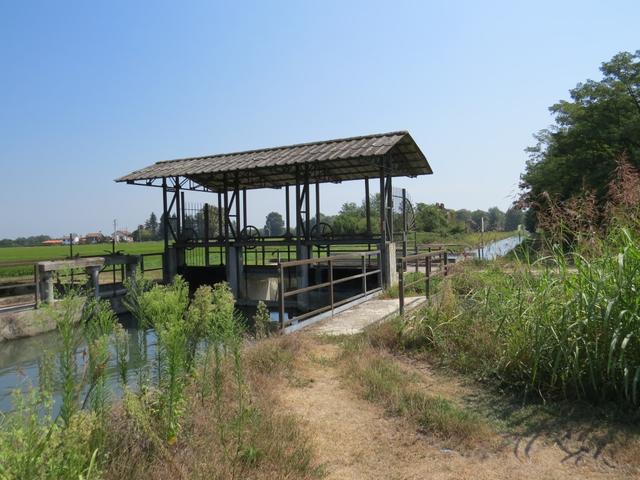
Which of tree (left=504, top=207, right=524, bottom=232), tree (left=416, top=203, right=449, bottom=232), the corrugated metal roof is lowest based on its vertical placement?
tree (left=504, top=207, right=524, bottom=232)

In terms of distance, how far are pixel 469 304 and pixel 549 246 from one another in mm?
1410

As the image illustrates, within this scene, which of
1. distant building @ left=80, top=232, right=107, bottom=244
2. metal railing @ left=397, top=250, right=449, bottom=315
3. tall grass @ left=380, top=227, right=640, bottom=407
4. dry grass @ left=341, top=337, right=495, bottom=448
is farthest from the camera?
distant building @ left=80, top=232, right=107, bottom=244

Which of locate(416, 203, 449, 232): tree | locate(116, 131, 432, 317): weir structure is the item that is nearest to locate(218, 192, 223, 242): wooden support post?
locate(116, 131, 432, 317): weir structure

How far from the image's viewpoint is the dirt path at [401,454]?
3016mm

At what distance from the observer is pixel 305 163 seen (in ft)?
45.2

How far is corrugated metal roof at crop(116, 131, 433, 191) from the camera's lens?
44.1 feet

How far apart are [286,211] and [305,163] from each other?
160 inches

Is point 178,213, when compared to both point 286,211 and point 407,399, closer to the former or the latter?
point 286,211

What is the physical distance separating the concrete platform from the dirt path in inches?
110

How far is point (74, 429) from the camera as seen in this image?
6.69 feet

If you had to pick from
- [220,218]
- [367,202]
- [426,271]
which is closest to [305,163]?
[367,202]

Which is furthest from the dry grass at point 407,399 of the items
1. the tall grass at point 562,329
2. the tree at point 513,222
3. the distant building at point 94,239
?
the distant building at point 94,239

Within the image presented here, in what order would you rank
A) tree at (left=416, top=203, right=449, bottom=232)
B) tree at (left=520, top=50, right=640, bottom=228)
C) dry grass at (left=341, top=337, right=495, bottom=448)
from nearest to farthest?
dry grass at (left=341, top=337, right=495, bottom=448) < tree at (left=520, top=50, right=640, bottom=228) < tree at (left=416, top=203, right=449, bottom=232)

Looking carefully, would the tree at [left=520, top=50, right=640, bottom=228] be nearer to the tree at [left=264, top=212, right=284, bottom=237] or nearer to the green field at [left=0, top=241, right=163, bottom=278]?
the tree at [left=264, top=212, right=284, bottom=237]
